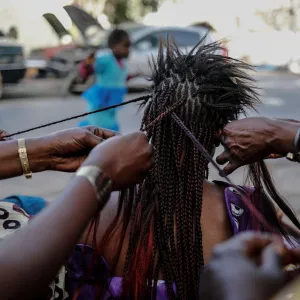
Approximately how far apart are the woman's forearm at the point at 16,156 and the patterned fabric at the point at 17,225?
7.0 inches

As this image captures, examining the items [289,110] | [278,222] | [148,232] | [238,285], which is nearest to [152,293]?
[148,232]

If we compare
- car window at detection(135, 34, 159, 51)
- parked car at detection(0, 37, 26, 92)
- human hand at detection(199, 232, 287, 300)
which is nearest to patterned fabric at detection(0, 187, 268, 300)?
human hand at detection(199, 232, 287, 300)

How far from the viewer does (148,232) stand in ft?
6.81

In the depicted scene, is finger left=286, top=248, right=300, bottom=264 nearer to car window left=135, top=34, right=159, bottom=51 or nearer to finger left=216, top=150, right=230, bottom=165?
finger left=216, top=150, right=230, bottom=165

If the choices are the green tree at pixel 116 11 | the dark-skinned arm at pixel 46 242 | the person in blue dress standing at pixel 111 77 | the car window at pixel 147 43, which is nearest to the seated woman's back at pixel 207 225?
the dark-skinned arm at pixel 46 242

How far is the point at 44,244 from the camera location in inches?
50.1

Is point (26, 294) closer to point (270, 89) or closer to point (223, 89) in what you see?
point (223, 89)

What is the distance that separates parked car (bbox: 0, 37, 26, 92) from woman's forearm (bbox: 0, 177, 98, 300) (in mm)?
13708

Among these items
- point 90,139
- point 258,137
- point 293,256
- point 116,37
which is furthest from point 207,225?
point 116,37

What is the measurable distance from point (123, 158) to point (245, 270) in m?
0.51

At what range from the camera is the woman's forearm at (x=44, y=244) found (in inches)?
49.1

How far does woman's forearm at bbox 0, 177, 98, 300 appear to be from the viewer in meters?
1.25

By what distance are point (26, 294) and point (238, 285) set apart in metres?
0.44

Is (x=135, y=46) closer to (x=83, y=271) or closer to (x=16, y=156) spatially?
(x=16, y=156)
